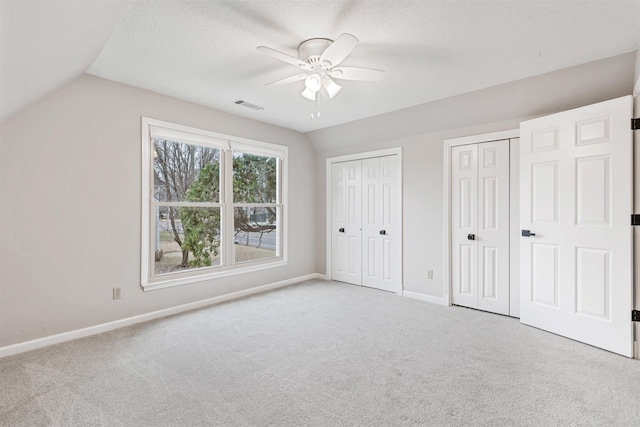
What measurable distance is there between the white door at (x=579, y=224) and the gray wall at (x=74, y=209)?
397 centimetres

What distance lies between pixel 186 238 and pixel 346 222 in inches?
99.2

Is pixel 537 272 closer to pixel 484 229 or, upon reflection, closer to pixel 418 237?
pixel 484 229

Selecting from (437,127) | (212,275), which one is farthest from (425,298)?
(212,275)

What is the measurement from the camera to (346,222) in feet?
17.3

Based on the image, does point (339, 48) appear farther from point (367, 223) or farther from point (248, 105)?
point (367, 223)

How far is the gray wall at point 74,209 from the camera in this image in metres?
2.69

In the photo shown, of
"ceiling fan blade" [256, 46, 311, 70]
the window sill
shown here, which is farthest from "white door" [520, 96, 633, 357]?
the window sill

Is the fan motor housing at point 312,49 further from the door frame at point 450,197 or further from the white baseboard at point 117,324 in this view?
the white baseboard at point 117,324

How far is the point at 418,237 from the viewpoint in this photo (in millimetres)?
4398

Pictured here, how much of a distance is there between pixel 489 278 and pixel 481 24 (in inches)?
111

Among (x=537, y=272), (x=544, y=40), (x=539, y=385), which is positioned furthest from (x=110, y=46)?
(x=537, y=272)

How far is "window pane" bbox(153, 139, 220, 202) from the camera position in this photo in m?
3.71

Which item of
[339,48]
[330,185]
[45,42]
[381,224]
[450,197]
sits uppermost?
[339,48]

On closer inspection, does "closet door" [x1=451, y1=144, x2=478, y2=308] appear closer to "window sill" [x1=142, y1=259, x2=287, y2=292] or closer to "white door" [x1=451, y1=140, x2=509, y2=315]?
"white door" [x1=451, y1=140, x2=509, y2=315]
